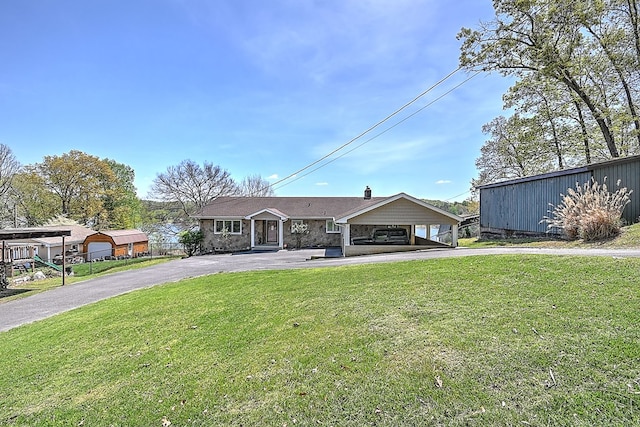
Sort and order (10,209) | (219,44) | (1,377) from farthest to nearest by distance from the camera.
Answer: (10,209), (219,44), (1,377)

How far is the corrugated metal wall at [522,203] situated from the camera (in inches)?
548

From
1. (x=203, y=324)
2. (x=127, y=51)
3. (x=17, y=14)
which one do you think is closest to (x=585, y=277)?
(x=203, y=324)

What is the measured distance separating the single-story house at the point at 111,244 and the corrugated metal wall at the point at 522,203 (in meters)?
30.7

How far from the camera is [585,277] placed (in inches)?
210

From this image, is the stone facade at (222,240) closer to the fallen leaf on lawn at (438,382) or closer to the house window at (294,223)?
the house window at (294,223)

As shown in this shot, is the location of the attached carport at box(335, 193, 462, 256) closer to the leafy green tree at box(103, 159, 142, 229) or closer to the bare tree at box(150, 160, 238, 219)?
the bare tree at box(150, 160, 238, 219)

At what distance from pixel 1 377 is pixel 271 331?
3.95 metres

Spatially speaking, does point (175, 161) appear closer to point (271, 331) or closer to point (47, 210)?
point (47, 210)

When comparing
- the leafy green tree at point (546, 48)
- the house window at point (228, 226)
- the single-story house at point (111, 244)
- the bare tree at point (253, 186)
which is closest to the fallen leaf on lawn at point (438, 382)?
the leafy green tree at point (546, 48)

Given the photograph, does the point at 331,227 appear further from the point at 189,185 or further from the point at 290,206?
the point at 189,185

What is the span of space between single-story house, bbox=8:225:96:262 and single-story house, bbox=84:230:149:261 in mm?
946

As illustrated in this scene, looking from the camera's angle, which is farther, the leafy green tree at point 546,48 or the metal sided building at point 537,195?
the leafy green tree at point 546,48

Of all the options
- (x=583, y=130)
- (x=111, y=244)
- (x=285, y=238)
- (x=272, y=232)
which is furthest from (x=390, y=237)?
(x=111, y=244)

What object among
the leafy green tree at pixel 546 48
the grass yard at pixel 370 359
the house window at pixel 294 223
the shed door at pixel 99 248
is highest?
the leafy green tree at pixel 546 48
